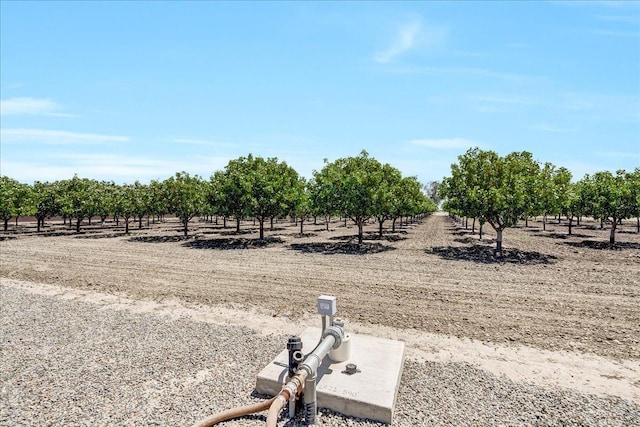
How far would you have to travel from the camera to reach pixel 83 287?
1841 cm

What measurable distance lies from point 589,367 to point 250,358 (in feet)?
31.5

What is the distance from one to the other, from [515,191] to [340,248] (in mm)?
16033

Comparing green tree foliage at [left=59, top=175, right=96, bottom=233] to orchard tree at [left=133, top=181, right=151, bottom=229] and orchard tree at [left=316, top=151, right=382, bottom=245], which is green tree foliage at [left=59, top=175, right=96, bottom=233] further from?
orchard tree at [left=316, top=151, right=382, bottom=245]

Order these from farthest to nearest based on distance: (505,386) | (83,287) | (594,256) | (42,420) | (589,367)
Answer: (594,256), (83,287), (589,367), (505,386), (42,420)

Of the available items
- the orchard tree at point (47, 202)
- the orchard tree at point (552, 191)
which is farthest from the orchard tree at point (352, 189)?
the orchard tree at point (47, 202)

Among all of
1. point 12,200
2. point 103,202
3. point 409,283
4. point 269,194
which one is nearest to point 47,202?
point 103,202

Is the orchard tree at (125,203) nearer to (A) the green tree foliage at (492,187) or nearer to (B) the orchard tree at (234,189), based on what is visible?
(B) the orchard tree at (234,189)

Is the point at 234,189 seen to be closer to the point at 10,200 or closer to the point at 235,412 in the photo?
the point at 10,200

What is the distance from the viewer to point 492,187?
95.0ft

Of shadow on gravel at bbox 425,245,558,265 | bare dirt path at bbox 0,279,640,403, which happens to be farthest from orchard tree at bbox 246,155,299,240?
bare dirt path at bbox 0,279,640,403

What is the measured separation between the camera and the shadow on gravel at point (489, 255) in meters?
26.7

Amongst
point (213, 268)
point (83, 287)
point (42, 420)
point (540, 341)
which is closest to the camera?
point (42, 420)

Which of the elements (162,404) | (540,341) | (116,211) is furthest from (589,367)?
(116,211)

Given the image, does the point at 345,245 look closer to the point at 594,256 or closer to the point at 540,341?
the point at 594,256
